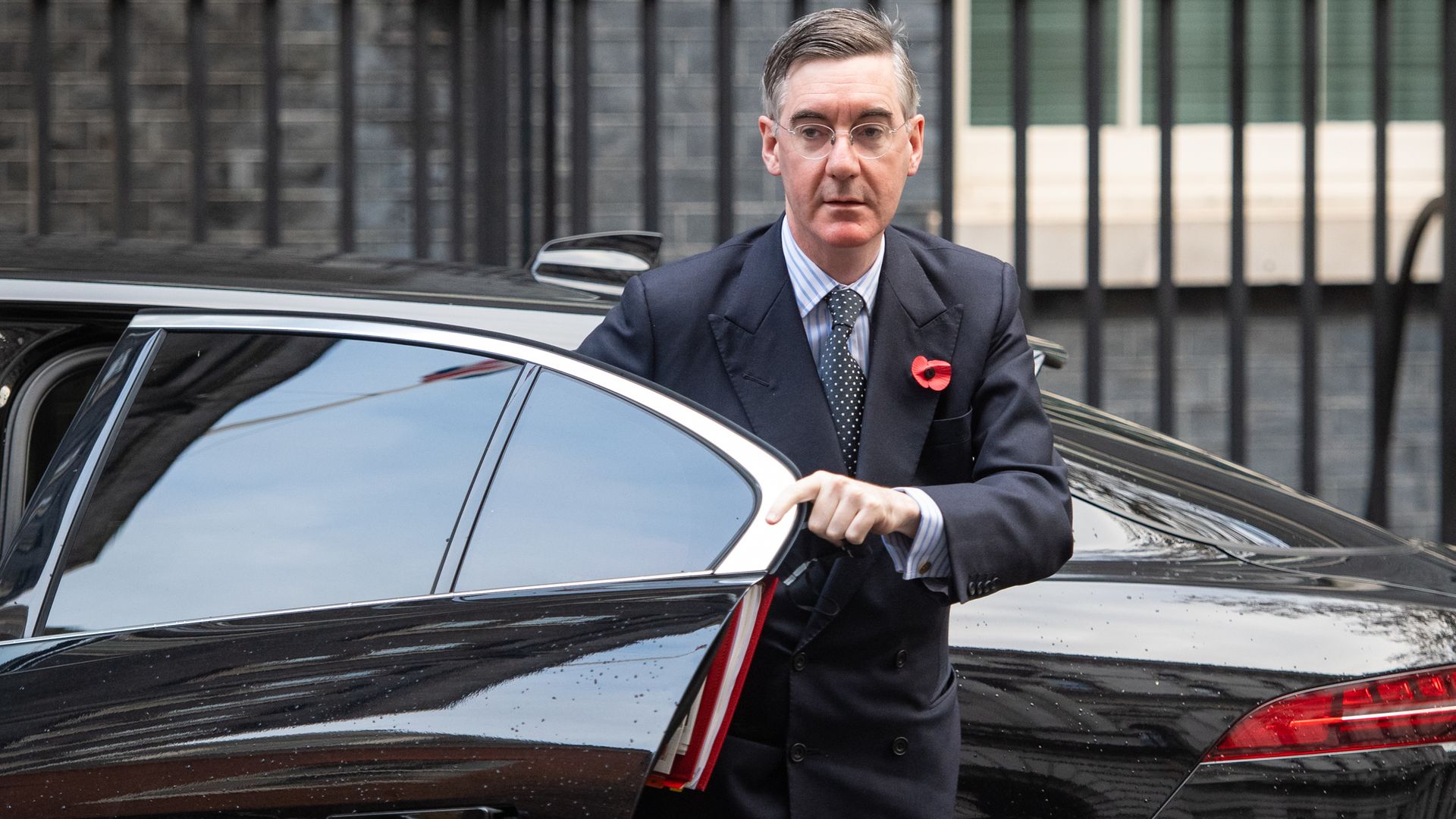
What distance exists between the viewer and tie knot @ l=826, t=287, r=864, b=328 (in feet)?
5.87

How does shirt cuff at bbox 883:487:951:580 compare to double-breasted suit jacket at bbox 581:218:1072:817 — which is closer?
shirt cuff at bbox 883:487:951:580

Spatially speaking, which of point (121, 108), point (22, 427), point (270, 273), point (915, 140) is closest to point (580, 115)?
point (121, 108)

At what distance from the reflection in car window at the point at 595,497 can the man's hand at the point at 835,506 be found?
7 centimetres

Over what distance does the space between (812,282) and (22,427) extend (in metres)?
1.14

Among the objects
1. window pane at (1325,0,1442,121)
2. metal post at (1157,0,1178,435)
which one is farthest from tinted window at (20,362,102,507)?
window pane at (1325,0,1442,121)

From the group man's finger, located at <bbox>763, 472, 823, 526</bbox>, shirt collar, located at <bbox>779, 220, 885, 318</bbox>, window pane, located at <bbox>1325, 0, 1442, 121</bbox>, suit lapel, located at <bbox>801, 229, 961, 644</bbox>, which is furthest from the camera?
window pane, located at <bbox>1325, 0, 1442, 121</bbox>

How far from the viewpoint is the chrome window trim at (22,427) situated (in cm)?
207

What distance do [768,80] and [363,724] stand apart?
0.91 meters

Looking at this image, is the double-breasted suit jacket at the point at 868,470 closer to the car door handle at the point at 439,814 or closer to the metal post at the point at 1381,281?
the car door handle at the point at 439,814

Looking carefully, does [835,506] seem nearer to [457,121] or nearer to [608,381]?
[608,381]

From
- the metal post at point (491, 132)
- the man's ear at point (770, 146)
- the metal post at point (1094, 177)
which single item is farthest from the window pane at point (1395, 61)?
the man's ear at point (770, 146)

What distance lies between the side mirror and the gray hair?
0.77 metres

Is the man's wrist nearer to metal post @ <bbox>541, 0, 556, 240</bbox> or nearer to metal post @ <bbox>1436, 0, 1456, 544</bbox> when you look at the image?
metal post @ <bbox>541, 0, 556, 240</bbox>

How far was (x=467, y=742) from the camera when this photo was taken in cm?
151
